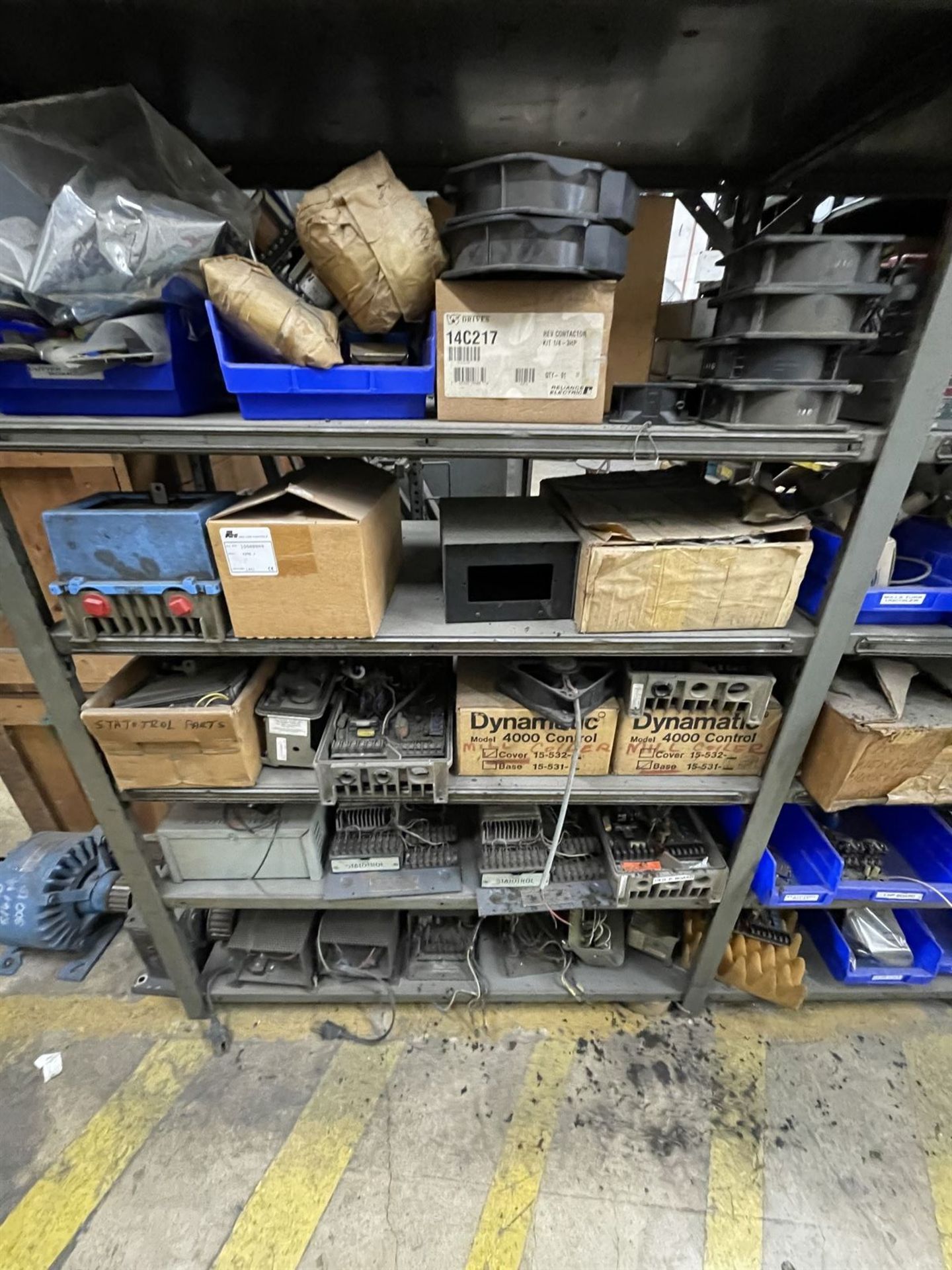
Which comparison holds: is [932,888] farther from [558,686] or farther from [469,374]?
[469,374]

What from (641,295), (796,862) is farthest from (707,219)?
(796,862)

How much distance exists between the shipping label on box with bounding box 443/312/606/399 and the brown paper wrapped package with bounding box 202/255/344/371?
0.59 ft

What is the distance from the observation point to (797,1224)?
1.06 meters

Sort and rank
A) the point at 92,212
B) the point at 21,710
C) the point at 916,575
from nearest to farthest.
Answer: the point at 92,212
the point at 916,575
the point at 21,710

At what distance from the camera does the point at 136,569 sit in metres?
0.88

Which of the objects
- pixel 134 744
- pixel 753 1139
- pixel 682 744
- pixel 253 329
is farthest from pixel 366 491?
pixel 753 1139

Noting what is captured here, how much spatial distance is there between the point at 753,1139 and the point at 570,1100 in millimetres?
409

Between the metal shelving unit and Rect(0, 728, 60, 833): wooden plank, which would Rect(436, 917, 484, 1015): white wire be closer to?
the metal shelving unit

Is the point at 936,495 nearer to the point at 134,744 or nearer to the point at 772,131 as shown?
the point at 772,131

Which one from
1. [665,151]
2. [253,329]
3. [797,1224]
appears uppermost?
[665,151]

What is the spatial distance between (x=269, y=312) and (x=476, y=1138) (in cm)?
166

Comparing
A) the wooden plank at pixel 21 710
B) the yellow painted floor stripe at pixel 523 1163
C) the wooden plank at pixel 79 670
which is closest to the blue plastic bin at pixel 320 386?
the wooden plank at pixel 79 670

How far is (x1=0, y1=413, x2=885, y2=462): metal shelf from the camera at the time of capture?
2.56 ft

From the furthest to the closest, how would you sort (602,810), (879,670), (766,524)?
1. (602,810)
2. (879,670)
3. (766,524)
